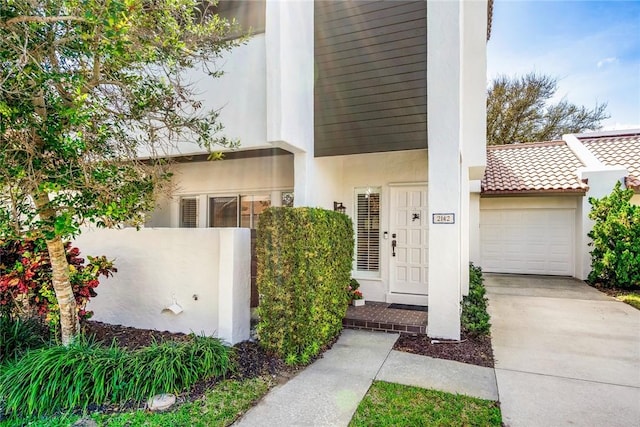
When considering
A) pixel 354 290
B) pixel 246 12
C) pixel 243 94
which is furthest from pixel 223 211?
pixel 246 12

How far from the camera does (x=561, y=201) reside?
41.4 feet

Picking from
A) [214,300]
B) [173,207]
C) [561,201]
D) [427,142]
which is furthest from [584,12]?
[173,207]

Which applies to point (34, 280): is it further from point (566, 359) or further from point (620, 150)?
point (620, 150)

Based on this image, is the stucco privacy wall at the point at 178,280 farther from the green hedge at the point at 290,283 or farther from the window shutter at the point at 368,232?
the window shutter at the point at 368,232

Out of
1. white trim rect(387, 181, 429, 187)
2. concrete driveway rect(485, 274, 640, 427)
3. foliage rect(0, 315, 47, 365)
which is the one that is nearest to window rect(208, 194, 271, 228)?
white trim rect(387, 181, 429, 187)

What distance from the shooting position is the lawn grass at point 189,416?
3453mm

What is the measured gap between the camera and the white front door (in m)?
7.80

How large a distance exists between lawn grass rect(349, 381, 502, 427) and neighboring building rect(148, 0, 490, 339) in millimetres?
2060

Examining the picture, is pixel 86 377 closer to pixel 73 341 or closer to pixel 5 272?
pixel 73 341

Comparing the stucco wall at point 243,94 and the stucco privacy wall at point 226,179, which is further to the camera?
the stucco privacy wall at point 226,179

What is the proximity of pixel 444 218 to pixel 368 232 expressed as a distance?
2.63 m

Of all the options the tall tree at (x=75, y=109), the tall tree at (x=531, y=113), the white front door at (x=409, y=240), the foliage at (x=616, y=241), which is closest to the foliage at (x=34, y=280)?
the tall tree at (x=75, y=109)

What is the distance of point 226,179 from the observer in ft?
31.6

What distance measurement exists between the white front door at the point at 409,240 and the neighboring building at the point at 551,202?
6354mm
